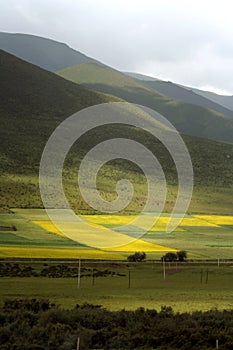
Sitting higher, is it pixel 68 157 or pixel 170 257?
pixel 68 157

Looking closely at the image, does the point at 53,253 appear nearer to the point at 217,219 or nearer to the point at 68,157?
the point at 217,219

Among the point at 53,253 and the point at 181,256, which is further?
the point at 181,256

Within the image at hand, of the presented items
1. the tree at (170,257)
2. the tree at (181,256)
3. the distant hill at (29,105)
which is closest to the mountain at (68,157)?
the distant hill at (29,105)

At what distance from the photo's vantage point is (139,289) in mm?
30969

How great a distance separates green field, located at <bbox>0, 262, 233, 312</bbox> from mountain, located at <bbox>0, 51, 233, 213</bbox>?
47.0 meters

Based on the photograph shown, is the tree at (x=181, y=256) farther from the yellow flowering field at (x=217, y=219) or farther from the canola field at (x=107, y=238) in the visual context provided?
the yellow flowering field at (x=217, y=219)

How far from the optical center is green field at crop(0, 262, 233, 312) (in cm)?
2621

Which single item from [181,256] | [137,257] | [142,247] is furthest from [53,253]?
[142,247]

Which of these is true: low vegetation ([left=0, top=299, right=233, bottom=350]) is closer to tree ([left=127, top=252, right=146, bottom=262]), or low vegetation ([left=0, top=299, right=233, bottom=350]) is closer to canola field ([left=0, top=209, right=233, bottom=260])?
canola field ([left=0, top=209, right=233, bottom=260])

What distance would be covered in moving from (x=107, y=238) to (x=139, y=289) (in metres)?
26.1

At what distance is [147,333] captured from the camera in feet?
59.9

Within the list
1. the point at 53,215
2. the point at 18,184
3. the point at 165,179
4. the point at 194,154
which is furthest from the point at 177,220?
the point at 194,154

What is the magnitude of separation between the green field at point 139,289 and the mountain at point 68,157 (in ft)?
154

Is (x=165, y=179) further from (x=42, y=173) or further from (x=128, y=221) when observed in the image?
(x=128, y=221)
